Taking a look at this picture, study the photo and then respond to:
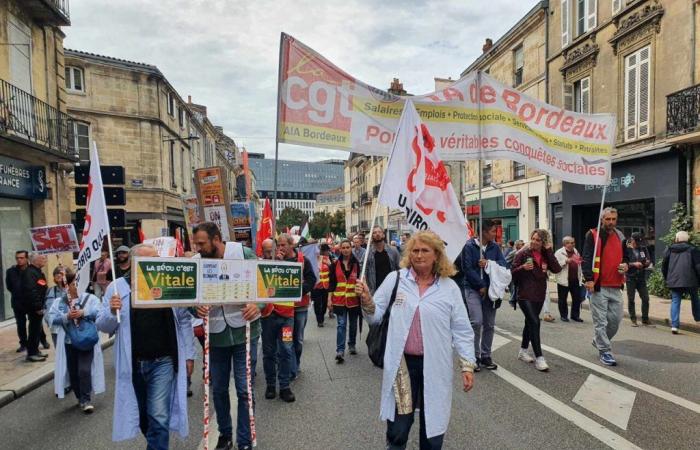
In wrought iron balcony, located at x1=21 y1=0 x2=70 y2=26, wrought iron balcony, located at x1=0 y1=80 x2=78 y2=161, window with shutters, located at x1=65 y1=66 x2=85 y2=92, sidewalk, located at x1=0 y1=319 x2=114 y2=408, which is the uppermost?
window with shutters, located at x1=65 y1=66 x2=85 y2=92

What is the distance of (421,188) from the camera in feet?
12.6

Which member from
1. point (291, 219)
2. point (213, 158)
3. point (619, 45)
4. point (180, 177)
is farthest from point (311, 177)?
point (619, 45)

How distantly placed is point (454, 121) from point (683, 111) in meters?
10.6

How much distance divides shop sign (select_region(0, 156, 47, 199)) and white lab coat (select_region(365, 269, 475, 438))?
1141cm

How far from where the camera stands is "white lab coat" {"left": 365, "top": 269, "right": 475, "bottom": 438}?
2924mm

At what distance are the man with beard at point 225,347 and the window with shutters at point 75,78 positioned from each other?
22.7 metres

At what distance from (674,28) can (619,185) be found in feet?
16.5

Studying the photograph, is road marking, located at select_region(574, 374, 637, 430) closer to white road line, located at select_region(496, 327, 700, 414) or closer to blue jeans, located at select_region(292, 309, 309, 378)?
white road line, located at select_region(496, 327, 700, 414)

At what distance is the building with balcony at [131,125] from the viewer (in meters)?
21.9

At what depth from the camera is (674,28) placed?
518 inches

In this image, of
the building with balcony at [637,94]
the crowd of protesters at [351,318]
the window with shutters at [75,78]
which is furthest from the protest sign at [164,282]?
the window with shutters at [75,78]

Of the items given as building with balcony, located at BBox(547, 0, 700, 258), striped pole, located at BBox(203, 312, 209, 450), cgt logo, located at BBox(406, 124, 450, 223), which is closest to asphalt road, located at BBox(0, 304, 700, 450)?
striped pole, located at BBox(203, 312, 209, 450)

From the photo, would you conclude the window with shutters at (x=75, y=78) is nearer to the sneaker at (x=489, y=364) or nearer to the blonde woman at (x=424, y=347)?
the sneaker at (x=489, y=364)

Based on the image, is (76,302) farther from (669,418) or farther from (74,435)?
(669,418)
